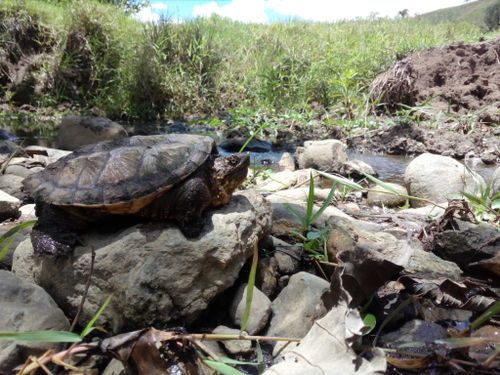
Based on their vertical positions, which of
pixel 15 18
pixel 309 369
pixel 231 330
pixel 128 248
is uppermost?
pixel 15 18

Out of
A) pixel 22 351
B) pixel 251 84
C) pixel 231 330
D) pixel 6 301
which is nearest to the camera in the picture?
pixel 22 351

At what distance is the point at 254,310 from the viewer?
216 cm

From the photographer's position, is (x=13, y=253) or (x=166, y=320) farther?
(x=13, y=253)

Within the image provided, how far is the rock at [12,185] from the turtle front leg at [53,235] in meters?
1.73

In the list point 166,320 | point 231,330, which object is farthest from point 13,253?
point 231,330

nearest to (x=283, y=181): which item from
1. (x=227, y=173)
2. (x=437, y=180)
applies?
(x=437, y=180)

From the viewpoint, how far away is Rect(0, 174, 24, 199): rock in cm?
383

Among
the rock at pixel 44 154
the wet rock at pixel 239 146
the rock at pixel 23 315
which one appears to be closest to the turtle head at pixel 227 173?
the rock at pixel 23 315

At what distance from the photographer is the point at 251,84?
1026 cm

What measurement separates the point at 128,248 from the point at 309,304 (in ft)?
2.98

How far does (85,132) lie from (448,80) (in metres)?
6.62

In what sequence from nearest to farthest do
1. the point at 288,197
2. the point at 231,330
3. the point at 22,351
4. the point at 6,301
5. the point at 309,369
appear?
1. the point at 309,369
2. the point at 22,351
3. the point at 6,301
4. the point at 231,330
5. the point at 288,197

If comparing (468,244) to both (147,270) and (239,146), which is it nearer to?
(147,270)

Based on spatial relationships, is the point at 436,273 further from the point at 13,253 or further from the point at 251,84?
the point at 251,84
